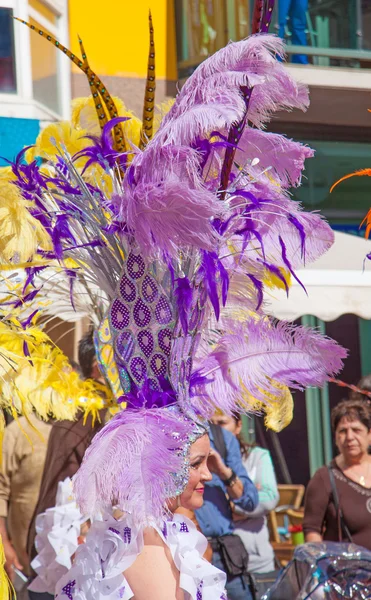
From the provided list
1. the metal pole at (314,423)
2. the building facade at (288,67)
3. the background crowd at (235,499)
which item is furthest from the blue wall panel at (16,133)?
the metal pole at (314,423)

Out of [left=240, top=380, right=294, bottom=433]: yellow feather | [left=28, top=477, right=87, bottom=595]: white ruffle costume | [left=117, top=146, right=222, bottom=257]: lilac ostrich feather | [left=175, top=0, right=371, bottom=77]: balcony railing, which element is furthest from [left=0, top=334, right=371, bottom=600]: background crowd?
[left=175, top=0, right=371, bottom=77]: balcony railing

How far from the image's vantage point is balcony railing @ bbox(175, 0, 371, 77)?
8.80 meters

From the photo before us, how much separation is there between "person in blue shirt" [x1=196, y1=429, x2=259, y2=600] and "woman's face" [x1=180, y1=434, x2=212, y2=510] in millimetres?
1672

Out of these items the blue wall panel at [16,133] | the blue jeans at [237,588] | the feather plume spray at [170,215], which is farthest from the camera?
the blue wall panel at [16,133]

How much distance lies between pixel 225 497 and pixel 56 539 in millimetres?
955

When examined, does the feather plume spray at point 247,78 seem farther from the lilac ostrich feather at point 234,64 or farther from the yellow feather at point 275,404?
the yellow feather at point 275,404

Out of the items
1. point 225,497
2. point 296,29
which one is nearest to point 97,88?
point 225,497

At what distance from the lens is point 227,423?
5336mm

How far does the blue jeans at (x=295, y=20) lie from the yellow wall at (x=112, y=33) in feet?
3.99

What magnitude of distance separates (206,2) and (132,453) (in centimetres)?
681

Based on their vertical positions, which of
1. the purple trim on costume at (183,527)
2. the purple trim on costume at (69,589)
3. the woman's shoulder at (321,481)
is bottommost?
the woman's shoulder at (321,481)

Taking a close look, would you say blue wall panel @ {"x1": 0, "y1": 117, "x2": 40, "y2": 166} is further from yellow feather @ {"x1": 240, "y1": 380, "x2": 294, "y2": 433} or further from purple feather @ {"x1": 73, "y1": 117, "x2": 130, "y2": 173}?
purple feather @ {"x1": 73, "y1": 117, "x2": 130, "y2": 173}

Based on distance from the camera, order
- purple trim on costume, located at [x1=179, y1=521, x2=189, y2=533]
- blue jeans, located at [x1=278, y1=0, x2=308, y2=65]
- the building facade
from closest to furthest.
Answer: purple trim on costume, located at [x1=179, y1=521, x2=189, y2=533], the building facade, blue jeans, located at [x1=278, y1=0, x2=308, y2=65]

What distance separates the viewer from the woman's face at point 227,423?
5.26 metres
